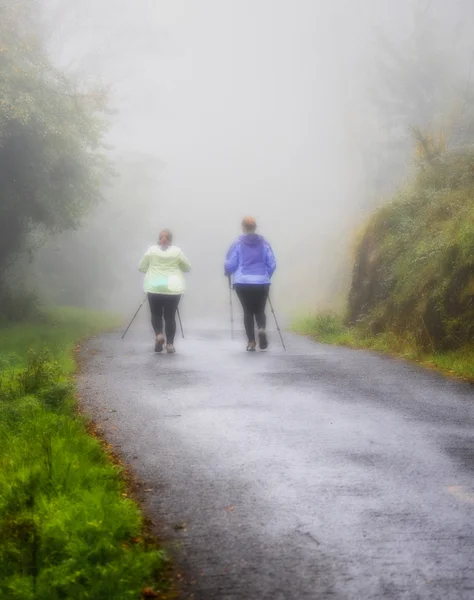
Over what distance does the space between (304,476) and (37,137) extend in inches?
620

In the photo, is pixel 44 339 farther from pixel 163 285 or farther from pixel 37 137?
pixel 37 137

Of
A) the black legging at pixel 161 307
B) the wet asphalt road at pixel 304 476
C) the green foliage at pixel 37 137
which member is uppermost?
the green foliage at pixel 37 137

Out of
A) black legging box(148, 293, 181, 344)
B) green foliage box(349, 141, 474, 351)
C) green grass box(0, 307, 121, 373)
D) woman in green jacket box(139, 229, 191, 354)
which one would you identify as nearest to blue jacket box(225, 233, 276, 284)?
woman in green jacket box(139, 229, 191, 354)

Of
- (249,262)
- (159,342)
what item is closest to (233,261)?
(249,262)

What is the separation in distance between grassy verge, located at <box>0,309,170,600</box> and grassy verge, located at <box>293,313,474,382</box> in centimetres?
567

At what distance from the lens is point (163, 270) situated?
13.0 meters

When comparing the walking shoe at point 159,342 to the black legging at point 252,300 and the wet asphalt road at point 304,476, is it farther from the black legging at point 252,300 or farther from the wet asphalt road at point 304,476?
the wet asphalt road at point 304,476

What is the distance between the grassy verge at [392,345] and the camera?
9.91m

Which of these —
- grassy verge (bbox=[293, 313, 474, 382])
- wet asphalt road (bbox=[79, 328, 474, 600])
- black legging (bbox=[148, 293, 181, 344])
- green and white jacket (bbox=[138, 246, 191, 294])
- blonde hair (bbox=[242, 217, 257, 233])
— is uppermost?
blonde hair (bbox=[242, 217, 257, 233])

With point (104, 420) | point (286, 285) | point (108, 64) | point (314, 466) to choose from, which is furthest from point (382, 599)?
point (286, 285)

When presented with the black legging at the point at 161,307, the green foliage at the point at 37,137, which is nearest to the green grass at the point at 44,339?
the black legging at the point at 161,307

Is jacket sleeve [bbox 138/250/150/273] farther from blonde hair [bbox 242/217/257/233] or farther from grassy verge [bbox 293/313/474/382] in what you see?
grassy verge [bbox 293/313/474/382]

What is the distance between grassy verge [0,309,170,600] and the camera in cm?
329

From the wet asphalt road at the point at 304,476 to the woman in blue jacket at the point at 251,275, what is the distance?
3.16 m
